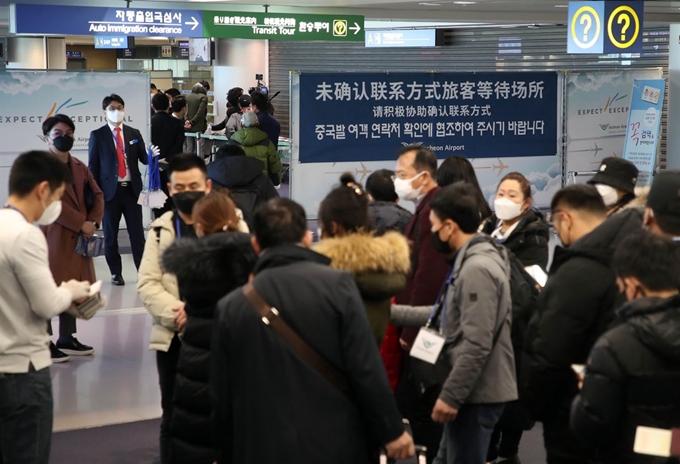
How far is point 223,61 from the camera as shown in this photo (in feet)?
73.6

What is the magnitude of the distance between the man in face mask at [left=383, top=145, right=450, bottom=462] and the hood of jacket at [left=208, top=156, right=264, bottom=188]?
5.44 feet

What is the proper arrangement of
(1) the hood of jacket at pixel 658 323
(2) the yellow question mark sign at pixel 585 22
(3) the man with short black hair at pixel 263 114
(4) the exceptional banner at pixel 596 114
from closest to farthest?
(1) the hood of jacket at pixel 658 323 < (2) the yellow question mark sign at pixel 585 22 < (4) the exceptional banner at pixel 596 114 < (3) the man with short black hair at pixel 263 114

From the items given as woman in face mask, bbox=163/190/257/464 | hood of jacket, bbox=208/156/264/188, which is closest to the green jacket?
hood of jacket, bbox=208/156/264/188

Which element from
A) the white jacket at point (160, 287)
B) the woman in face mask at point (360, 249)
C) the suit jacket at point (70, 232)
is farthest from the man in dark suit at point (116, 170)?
the woman in face mask at point (360, 249)

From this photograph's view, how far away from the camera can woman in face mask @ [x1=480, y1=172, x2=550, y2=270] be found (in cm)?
543

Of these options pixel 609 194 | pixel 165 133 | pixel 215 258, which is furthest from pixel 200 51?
pixel 215 258

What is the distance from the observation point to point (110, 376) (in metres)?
7.34

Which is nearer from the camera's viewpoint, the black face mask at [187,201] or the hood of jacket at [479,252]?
the hood of jacket at [479,252]

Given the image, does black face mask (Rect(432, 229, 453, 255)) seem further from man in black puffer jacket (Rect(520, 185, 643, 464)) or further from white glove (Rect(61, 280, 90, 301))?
white glove (Rect(61, 280, 90, 301))

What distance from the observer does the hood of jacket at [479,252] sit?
4184mm

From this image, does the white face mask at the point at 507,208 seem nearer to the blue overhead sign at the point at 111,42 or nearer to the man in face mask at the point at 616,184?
the man in face mask at the point at 616,184

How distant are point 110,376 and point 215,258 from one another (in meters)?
3.68

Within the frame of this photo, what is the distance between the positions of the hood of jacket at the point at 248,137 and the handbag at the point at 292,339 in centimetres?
711

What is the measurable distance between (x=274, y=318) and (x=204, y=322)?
904mm
